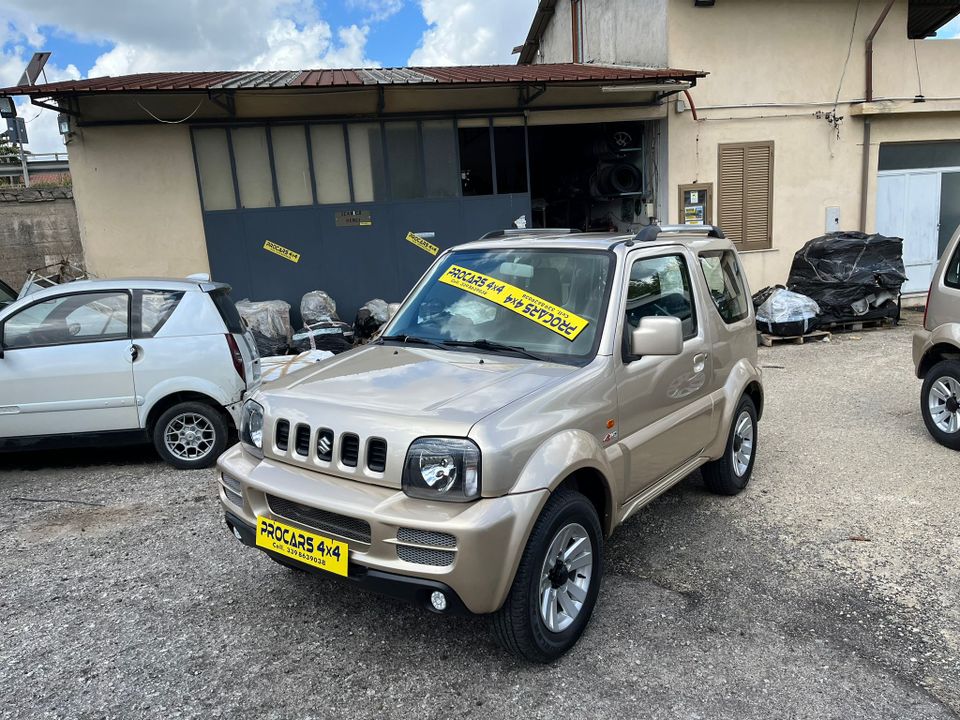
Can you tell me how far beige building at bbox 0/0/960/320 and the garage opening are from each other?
5 centimetres

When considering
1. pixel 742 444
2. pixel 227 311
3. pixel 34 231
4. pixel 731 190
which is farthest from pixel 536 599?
pixel 34 231

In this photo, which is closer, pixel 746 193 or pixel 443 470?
pixel 443 470

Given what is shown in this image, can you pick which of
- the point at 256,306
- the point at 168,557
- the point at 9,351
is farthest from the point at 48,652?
the point at 256,306

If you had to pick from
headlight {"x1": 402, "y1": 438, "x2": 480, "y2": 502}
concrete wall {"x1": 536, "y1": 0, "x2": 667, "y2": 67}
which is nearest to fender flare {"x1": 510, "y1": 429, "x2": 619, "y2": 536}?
headlight {"x1": 402, "y1": 438, "x2": 480, "y2": 502}

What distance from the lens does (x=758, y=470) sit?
17.1ft

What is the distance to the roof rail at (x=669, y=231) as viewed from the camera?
3.99 metres

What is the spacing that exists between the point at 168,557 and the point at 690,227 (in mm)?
3960

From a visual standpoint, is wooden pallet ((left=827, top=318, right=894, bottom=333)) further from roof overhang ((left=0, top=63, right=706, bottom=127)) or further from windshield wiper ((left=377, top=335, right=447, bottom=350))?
windshield wiper ((left=377, top=335, right=447, bottom=350))

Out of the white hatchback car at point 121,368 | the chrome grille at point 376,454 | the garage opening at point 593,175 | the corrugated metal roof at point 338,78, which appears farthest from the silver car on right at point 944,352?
the garage opening at point 593,175

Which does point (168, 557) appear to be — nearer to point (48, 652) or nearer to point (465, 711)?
point (48, 652)

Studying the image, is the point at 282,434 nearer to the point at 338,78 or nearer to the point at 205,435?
the point at 205,435

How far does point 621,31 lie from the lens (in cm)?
1220

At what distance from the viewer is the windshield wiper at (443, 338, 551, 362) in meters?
3.33

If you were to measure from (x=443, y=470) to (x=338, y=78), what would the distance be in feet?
27.0
